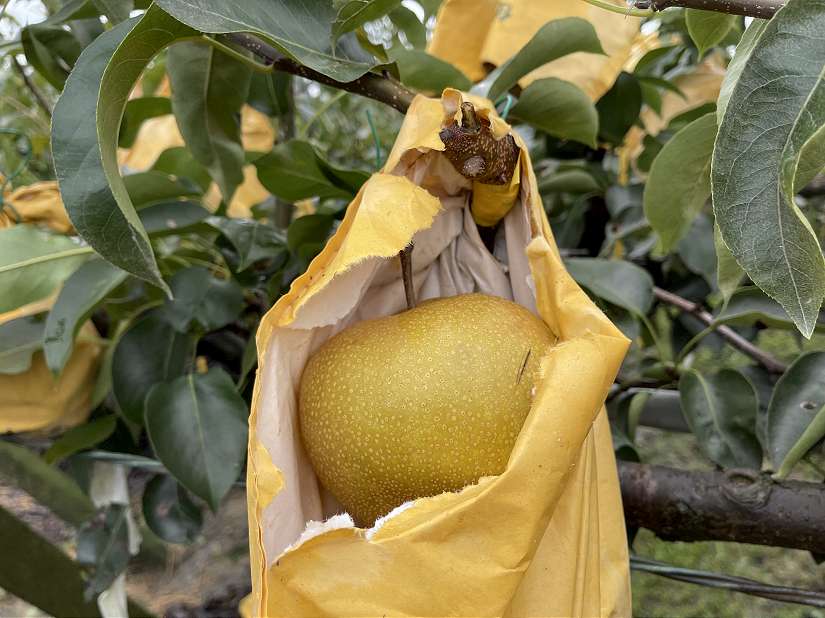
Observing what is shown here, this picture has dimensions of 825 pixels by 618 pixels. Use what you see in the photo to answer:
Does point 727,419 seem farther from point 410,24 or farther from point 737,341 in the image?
point 410,24

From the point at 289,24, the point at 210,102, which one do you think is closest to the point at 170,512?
the point at 210,102

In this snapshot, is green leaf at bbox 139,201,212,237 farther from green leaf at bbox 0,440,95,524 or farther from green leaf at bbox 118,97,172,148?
green leaf at bbox 0,440,95,524

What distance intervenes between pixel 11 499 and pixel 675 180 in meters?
1.55

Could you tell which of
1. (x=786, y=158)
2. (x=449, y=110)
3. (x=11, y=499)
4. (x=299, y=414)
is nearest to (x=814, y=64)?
(x=786, y=158)

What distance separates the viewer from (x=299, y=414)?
0.36m

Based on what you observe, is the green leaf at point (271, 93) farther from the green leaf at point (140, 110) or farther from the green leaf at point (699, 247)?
the green leaf at point (699, 247)

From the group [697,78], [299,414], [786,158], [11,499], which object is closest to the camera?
[786,158]

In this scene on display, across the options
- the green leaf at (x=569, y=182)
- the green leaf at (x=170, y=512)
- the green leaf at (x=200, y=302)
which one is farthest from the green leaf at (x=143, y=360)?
the green leaf at (x=569, y=182)

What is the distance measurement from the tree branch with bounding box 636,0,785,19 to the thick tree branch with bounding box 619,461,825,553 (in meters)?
0.30

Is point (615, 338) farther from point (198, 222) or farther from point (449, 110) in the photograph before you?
point (198, 222)

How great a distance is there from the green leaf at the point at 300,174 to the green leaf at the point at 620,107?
314 mm

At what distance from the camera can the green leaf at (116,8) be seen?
41 centimetres

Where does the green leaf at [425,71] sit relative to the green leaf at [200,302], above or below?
above

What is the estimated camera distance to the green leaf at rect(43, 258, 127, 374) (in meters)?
0.51
